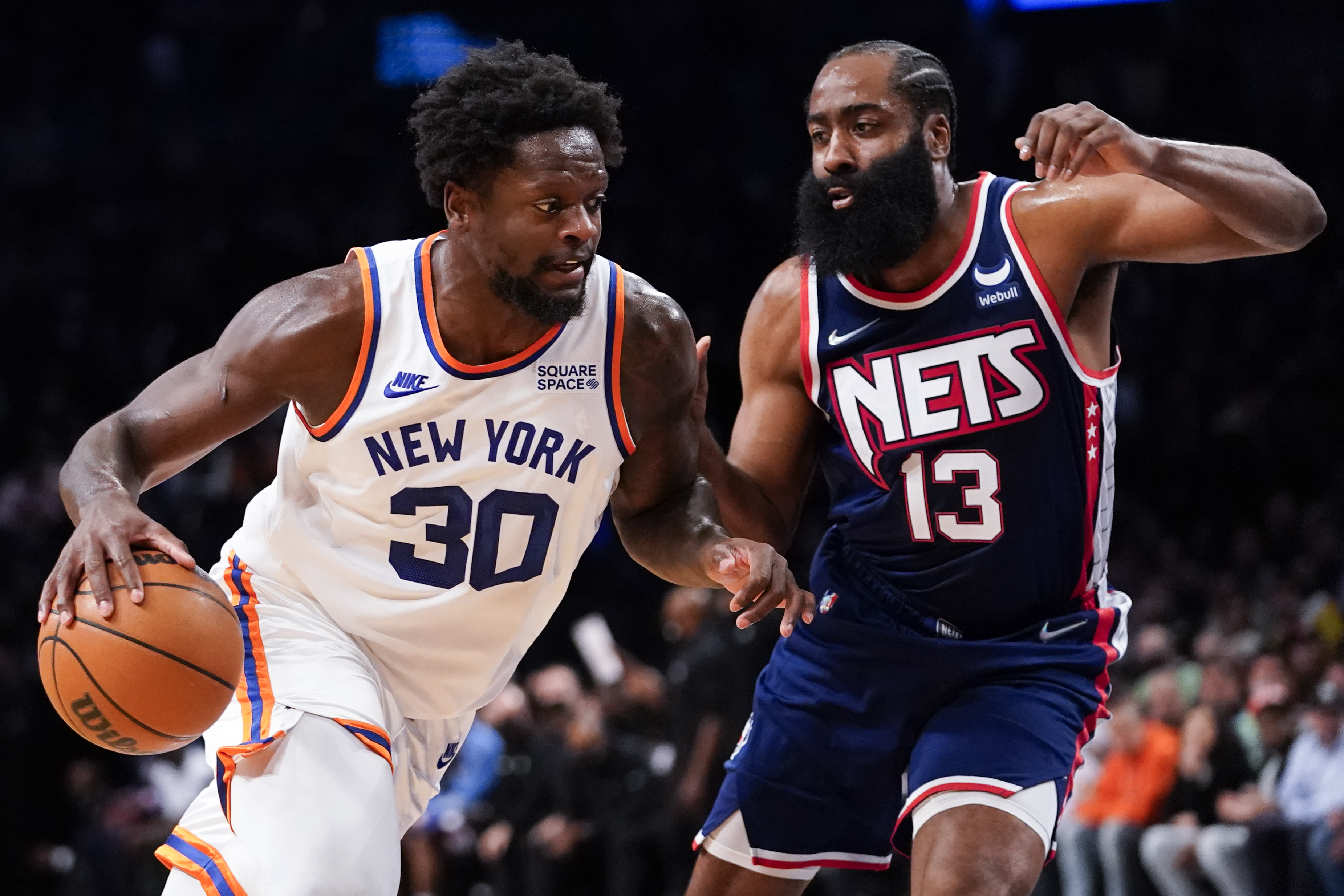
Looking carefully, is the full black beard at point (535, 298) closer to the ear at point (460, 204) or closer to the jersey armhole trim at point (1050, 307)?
the ear at point (460, 204)

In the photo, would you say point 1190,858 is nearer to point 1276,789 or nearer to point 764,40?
point 1276,789

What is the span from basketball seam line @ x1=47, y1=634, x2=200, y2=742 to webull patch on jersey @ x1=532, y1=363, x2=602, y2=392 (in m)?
1.18

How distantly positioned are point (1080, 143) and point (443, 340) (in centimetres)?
156

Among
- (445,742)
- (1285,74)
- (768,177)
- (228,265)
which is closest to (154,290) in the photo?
(228,265)

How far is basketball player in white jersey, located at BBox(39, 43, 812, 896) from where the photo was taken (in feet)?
11.5

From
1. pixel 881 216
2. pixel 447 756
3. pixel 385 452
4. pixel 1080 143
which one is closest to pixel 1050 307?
pixel 881 216

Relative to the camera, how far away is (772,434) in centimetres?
432

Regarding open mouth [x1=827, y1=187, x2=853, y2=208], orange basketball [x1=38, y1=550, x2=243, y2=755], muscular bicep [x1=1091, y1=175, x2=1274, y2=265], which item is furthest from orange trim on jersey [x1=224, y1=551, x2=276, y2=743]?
muscular bicep [x1=1091, y1=175, x2=1274, y2=265]

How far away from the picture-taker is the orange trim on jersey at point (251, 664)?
352cm

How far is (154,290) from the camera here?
1700 cm

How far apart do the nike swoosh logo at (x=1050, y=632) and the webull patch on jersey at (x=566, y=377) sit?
134 centimetres

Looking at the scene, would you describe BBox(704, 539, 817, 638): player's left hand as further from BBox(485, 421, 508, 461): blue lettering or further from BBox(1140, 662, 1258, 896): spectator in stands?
BBox(1140, 662, 1258, 896): spectator in stands

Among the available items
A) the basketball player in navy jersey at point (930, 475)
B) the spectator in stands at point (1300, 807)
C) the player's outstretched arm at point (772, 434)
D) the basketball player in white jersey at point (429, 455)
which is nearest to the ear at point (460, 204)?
the basketball player in white jersey at point (429, 455)

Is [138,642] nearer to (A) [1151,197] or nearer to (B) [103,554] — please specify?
(B) [103,554]
